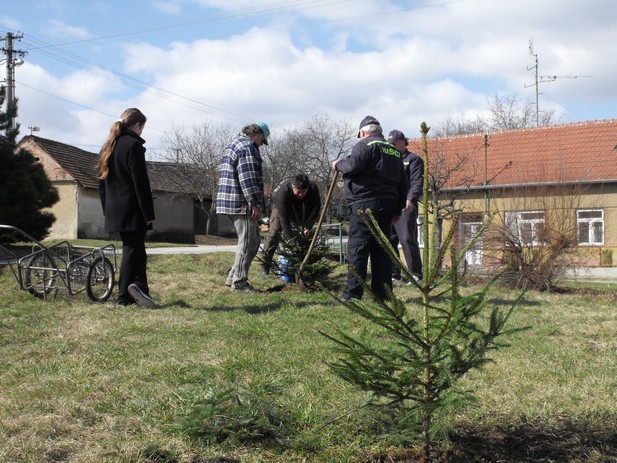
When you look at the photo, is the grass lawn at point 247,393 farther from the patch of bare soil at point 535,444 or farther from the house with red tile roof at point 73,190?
the house with red tile roof at point 73,190

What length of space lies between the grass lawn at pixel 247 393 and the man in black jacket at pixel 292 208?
Answer: 2.47m

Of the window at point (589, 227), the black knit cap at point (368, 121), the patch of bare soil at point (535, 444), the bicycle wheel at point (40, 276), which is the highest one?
the black knit cap at point (368, 121)

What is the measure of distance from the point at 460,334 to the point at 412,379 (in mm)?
256

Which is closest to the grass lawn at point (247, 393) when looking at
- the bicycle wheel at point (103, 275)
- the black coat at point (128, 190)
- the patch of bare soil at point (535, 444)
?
the patch of bare soil at point (535, 444)

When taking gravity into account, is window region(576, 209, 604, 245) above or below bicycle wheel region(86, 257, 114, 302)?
above

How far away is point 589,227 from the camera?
32.7ft

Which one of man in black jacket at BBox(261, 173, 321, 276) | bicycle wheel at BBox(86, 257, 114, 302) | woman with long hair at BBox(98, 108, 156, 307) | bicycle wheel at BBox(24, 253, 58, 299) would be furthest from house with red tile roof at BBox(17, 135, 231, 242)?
woman with long hair at BBox(98, 108, 156, 307)

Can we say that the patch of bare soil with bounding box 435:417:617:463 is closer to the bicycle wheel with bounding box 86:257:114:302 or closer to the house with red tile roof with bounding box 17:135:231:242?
the bicycle wheel with bounding box 86:257:114:302

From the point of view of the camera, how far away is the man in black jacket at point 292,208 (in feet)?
28.3

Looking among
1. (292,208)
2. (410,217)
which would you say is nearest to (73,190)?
(292,208)

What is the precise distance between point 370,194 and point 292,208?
2.23 m

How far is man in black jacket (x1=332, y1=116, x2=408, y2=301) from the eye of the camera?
6602mm

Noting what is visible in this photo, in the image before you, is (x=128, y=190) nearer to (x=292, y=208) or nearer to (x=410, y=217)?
(x=292, y=208)

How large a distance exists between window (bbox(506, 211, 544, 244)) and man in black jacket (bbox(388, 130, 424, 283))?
154cm
